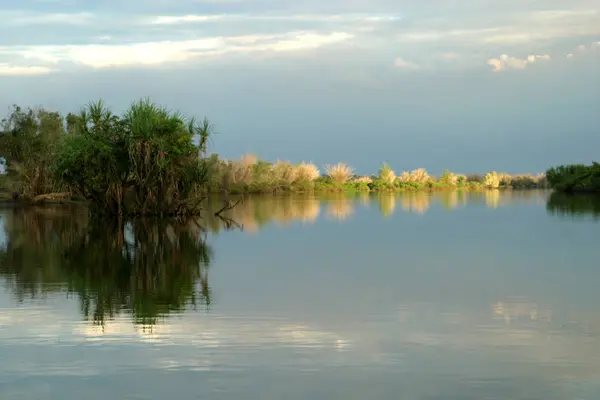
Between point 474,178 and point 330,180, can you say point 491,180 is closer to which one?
point 474,178

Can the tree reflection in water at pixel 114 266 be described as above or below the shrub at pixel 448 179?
below

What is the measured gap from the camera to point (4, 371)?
213 inches

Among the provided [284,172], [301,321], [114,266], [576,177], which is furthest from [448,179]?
[301,321]

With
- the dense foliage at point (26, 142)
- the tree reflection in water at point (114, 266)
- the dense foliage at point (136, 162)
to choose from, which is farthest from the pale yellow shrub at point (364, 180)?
the tree reflection in water at point (114, 266)

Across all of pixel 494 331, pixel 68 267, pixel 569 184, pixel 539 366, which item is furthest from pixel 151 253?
pixel 569 184

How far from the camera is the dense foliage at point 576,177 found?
50219mm

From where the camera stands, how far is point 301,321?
7.17 meters

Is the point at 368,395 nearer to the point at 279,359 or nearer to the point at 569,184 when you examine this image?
the point at 279,359

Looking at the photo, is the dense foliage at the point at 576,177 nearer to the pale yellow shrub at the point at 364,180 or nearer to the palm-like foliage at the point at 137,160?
the pale yellow shrub at the point at 364,180

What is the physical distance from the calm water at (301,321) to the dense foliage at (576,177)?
3740cm

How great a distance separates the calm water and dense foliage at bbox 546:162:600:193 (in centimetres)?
3740

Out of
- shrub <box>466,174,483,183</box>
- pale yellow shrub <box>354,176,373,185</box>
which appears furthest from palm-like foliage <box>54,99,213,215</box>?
shrub <box>466,174,483,183</box>

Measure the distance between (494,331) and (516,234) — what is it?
1122 centimetres

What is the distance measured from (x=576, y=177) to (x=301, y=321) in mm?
47580
